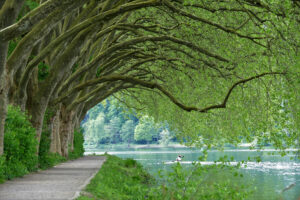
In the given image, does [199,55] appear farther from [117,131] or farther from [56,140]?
[117,131]

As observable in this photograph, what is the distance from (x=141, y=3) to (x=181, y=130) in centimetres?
1272

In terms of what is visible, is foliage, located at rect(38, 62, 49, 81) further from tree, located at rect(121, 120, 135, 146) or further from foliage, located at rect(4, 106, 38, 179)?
tree, located at rect(121, 120, 135, 146)

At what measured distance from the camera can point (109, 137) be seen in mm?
133625

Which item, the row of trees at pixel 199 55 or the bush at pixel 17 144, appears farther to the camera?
the bush at pixel 17 144

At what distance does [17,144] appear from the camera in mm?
15375

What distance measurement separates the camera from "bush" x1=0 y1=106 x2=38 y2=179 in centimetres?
1509

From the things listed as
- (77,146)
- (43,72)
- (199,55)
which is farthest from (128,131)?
(199,55)

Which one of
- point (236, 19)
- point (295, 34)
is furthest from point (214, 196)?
point (236, 19)

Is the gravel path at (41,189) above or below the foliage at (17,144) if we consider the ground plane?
below

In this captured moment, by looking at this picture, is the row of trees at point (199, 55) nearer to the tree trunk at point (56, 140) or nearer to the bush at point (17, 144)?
the bush at point (17, 144)

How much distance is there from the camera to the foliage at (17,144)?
1510 centimetres

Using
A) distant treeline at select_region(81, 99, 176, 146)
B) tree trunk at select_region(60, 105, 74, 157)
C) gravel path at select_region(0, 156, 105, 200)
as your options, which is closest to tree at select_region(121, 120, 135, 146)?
distant treeline at select_region(81, 99, 176, 146)

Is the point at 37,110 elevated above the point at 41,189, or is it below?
above

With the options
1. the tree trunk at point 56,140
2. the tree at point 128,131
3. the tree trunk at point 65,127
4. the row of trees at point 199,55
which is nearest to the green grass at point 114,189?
the row of trees at point 199,55
